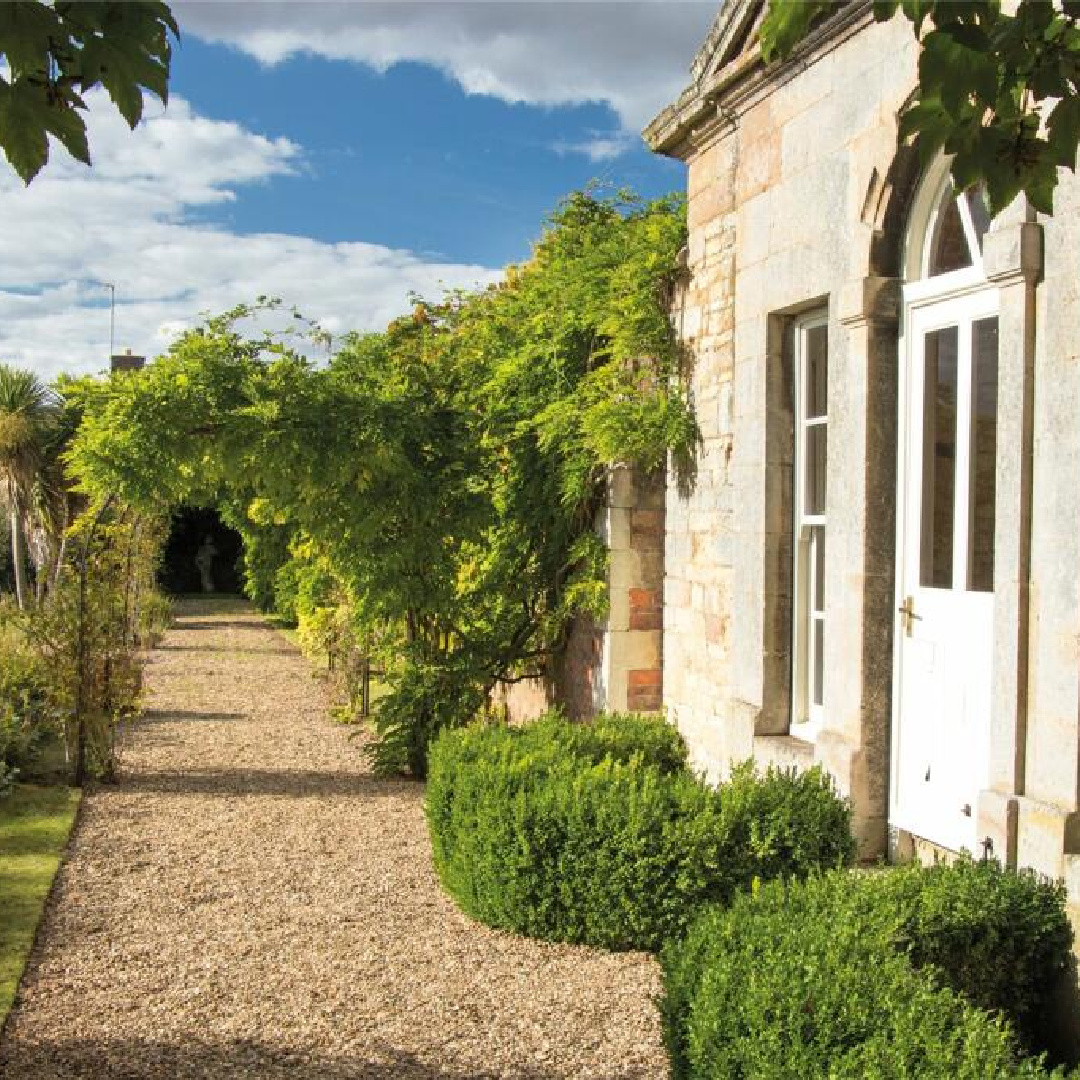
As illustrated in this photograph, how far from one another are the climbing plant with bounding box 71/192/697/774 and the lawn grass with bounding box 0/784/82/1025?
1980 millimetres

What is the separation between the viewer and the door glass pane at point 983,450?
477 centimetres

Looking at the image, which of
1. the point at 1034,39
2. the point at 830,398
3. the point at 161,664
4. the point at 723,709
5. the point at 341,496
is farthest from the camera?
the point at 161,664

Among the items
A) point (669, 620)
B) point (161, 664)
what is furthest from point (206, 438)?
point (161, 664)

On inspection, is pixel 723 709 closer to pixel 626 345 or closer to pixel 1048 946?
pixel 626 345

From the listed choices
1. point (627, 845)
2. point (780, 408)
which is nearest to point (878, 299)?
point (780, 408)

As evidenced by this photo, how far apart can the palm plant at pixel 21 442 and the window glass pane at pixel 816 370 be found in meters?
13.9

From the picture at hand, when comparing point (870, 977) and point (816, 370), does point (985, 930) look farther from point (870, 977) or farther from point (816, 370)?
point (816, 370)

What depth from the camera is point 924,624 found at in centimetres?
521

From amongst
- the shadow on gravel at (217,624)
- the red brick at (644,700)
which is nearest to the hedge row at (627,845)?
the red brick at (644,700)

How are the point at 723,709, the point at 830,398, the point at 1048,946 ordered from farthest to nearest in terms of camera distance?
the point at 723,709 < the point at 830,398 < the point at 1048,946

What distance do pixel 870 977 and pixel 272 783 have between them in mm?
6114

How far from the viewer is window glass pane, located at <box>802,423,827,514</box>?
20.4 ft

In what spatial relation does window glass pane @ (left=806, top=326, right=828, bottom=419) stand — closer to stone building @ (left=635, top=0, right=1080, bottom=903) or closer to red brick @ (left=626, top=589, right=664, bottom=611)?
stone building @ (left=635, top=0, right=1080, bottom=903)

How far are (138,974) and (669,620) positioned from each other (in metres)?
3.94
